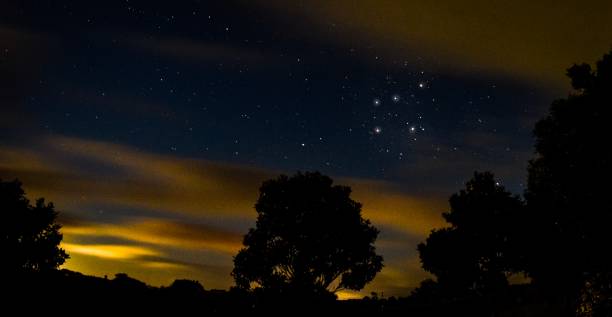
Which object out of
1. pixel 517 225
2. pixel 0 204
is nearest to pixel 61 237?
pixel 0 204

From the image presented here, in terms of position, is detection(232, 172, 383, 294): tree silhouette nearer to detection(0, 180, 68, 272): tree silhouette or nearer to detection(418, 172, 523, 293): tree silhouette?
detection(418, 172, 523, 293): tree silhouette

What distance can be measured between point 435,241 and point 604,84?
139 feet

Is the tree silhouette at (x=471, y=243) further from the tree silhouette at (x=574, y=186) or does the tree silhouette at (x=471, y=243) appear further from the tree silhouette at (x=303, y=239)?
the tree silhouette at (x=574, y=186)

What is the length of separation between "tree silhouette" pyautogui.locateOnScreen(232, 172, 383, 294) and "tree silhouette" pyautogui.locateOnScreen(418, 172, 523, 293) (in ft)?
37.5

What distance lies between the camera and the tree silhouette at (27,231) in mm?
57062

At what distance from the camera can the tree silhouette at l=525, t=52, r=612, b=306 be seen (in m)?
23.3

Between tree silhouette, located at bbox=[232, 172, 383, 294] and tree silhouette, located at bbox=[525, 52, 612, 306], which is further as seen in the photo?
tree silhouette, located at bbox=[232, 172, 383, 294]

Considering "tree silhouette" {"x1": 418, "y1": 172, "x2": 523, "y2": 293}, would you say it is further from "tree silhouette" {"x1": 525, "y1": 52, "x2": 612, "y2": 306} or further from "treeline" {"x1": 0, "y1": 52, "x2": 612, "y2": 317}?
"tree silhouette" {"x1": 525, "y1": 52, "x2": 612, "y2": 306}

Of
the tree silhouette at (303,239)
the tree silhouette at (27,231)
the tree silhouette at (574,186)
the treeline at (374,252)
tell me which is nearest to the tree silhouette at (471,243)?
the treeline at (374,252)

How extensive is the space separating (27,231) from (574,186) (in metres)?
53.3

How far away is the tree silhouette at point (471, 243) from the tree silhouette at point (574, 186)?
33.0 metres

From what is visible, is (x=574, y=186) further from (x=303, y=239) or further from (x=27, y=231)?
(x=27, y=231)

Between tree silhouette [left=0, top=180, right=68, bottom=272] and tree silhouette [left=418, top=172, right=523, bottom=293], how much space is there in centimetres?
4013

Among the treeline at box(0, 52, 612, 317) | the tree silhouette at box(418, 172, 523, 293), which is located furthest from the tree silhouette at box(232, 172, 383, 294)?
the tree silhouette at box(418, 172, 523, 293)
